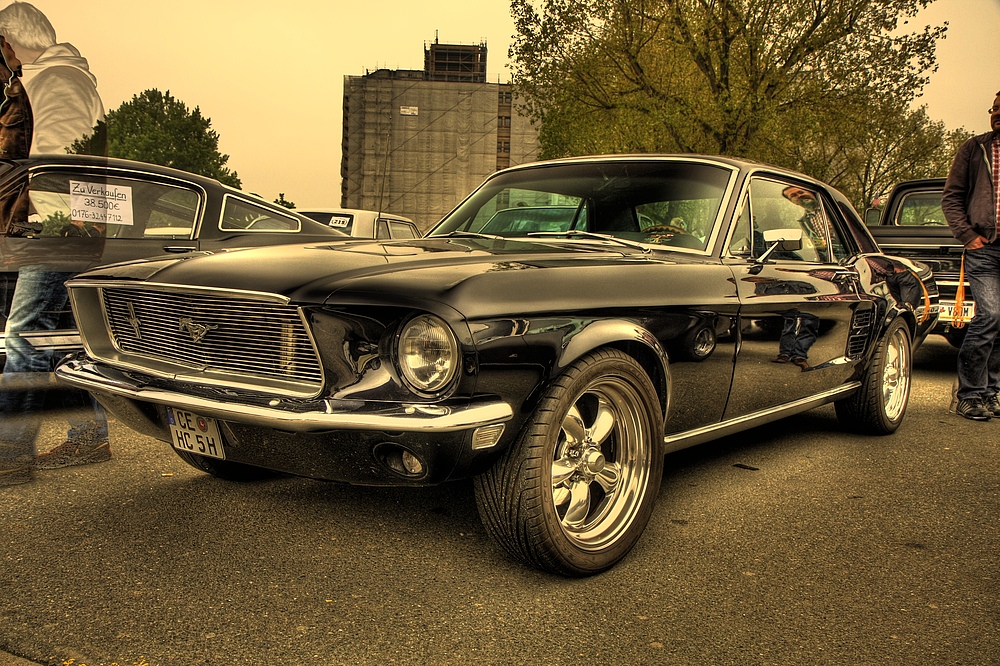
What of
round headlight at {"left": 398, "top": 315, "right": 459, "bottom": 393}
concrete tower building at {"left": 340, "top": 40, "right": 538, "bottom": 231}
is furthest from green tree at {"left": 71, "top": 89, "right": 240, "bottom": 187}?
round headlight at {"left": 398, "top": 315, "right": 459, "bottom": 393}

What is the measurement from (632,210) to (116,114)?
72465 millimetres

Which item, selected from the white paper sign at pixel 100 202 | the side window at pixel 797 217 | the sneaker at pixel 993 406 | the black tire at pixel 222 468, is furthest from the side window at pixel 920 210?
the black tire at pixel 222 468

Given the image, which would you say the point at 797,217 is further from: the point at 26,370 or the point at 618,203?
the point at 26,370

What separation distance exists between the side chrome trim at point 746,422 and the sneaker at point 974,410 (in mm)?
1377

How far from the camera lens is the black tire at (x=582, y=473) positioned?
8.12 ft

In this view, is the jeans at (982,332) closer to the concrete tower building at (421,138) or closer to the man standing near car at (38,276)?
the man standing near car at (38,276)

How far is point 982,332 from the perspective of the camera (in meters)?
5.39

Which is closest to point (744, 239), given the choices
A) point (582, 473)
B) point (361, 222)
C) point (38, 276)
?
point (582, 473)

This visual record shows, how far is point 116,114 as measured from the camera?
2638 inches

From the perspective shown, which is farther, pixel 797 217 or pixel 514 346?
pixel 797 217

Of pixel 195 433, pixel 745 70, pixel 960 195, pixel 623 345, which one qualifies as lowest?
pixel 195 433

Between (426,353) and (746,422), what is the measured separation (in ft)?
6.02

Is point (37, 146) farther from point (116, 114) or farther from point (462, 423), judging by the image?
point (116, 114)

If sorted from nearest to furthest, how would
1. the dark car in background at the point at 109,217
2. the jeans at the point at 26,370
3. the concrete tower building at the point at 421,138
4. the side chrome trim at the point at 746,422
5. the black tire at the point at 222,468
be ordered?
the side chrome trim at the point at 746,422 < the black tire at the point at 222,468 < the jeans at the point at 26,370 < the dark car in background at the point at 109,217 < the concrete tower building at the point at 421,138
